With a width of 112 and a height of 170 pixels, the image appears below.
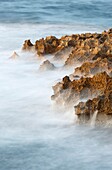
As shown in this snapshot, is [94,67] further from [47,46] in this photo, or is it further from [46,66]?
[47,46]

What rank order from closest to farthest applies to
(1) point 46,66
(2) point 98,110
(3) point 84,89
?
1. (2) point 98,110
2. (3) point 84,89
3. (1) point 46,66

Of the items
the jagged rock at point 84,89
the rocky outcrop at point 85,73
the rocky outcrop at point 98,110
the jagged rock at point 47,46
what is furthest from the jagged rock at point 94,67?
the jagged rock at point 47,46

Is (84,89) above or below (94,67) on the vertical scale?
below

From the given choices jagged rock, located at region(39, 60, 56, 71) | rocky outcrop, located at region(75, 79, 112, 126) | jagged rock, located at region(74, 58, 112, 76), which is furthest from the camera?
jagged rock, located at region(39, 60, 56, 71)

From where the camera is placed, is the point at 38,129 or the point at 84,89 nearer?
the point at 38,129

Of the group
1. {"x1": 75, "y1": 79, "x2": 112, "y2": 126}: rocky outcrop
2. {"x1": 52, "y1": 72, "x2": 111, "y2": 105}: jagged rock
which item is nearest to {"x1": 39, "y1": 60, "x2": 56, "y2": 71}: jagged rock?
{"x1": 52, "y1": 72, "x2": 111, "y2": 105}: jagged rock

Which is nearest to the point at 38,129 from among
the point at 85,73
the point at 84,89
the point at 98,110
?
the point at 98,110

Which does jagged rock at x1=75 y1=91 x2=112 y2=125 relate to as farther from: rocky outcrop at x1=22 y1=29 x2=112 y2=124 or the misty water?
the misty water

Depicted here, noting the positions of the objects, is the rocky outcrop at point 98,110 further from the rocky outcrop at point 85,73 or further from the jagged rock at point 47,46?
the jagged rock at point 47,46

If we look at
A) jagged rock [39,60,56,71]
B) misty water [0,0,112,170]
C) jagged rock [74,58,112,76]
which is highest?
jagged rock [39,60,56,71]

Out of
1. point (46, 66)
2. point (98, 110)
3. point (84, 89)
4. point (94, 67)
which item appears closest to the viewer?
point (98, 110)

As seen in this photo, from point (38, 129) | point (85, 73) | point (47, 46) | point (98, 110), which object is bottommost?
point (38, 129)

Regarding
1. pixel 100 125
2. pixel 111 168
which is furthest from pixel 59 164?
pixel 100 125

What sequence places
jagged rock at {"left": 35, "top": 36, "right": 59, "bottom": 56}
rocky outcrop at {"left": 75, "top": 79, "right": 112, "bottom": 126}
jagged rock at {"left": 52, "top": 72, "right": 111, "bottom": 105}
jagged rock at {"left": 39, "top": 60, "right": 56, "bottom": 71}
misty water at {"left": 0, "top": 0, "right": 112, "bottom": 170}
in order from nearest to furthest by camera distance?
misty water at {"left": 0, "top": 0, "right": 112, "bottom": 170}, rocky outcrop at {"left": 75, "top": 79, "right": 112, "bottom": 126}, jagged rock at {"left": 52, "top": 72, "right": 111, "bottom": 105}, jagged rock at {"left": 39, "top": 60, "right": 56, "bottom": 71}, jagged rock at {"left": 35, "top": 36, "right": 59, "bottom": 56}
